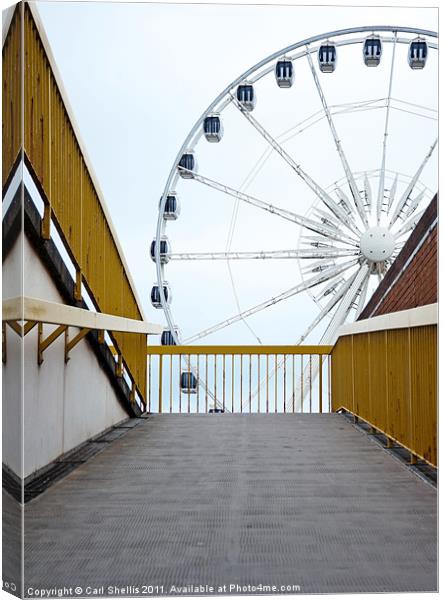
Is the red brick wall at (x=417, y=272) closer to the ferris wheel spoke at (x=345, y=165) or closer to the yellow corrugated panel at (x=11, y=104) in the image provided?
the yellow corrugated panel at (x=11, y=104)

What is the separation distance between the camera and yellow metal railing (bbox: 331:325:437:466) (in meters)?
4.17

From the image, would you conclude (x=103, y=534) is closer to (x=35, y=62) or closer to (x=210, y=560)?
(x=210, y=560)

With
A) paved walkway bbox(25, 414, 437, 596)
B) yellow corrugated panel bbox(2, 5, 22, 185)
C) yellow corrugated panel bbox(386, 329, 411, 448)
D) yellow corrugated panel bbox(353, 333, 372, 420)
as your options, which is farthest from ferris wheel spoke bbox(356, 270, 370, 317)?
yellow corrugated panel bbox(2, 5, 22, 185)

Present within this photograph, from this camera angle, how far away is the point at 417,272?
4746 mm

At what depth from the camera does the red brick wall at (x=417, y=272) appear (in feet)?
13.9

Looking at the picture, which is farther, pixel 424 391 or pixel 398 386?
pixel 398 386

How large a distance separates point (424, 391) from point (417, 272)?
778mm

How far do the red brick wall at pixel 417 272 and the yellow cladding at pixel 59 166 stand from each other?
1.85 metres

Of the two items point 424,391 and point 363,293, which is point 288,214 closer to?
point 363,293

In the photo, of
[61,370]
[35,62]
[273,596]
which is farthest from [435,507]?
[35,62]

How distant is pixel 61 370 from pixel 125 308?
7.02 ft

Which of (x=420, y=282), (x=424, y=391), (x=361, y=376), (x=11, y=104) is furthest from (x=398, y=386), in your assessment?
(x=11, y=104)

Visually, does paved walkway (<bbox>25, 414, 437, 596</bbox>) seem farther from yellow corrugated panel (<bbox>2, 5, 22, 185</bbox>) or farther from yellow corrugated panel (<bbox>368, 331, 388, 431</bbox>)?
yellow corrugated panel (<bbox>2, 5, 22, 185</bbox>)

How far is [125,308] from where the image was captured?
6.85 meters
